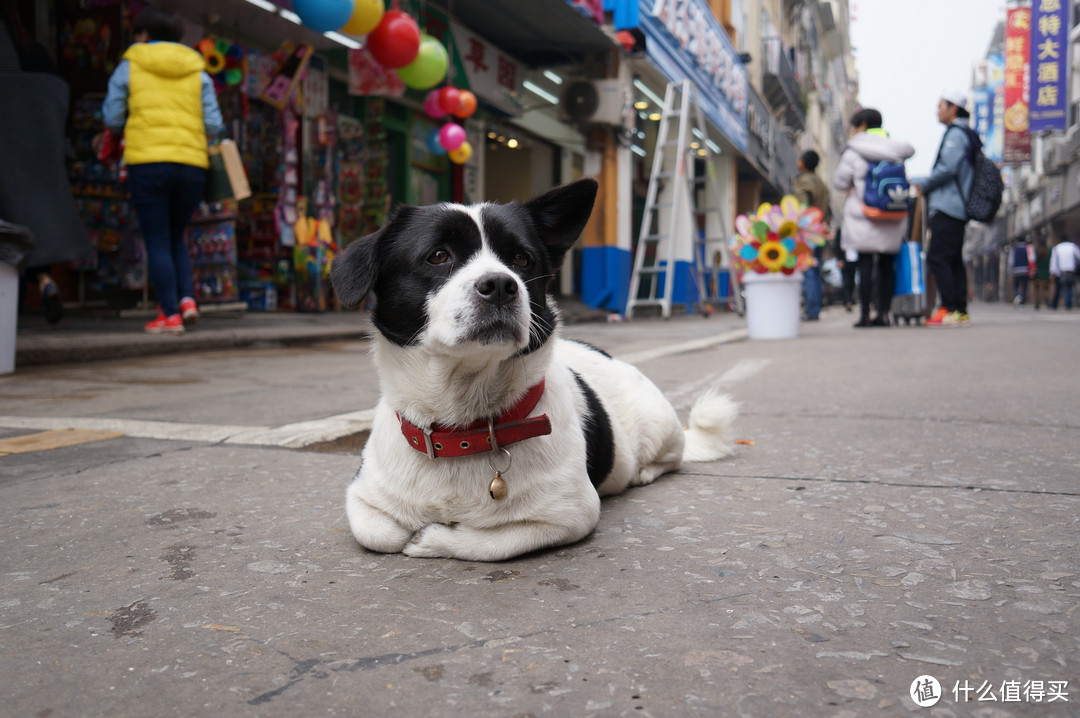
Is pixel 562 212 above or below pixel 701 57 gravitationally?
below

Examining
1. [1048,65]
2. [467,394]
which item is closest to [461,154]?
[467,394]

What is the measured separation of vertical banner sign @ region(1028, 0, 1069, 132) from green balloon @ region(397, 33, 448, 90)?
2482 centimetres

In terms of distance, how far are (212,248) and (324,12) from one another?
10.6 feet

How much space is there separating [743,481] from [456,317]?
1.16 meters

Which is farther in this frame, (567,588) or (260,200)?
(260,200)

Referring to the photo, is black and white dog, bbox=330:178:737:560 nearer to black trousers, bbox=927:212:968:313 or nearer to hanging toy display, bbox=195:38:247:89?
hanging toy display, bbox=195:38:247:89

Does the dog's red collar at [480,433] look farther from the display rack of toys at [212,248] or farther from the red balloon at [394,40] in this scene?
the display rack of toys at [212,248]

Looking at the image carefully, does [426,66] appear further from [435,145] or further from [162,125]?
[162,125]

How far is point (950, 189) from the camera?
8961 mm

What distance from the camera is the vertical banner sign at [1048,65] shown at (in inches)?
1014

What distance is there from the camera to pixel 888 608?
141 cm

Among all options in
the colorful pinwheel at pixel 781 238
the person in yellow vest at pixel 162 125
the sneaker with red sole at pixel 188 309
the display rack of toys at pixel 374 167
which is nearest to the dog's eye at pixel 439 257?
the person in yellow vest at pixel 162 125

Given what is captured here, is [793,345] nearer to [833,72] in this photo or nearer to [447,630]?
[447,630]

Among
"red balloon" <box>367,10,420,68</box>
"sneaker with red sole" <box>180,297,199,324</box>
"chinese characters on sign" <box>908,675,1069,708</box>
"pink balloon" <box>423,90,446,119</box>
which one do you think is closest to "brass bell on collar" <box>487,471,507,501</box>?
A: "chinese characters on sign" <box>908,675,1069,708</box>
